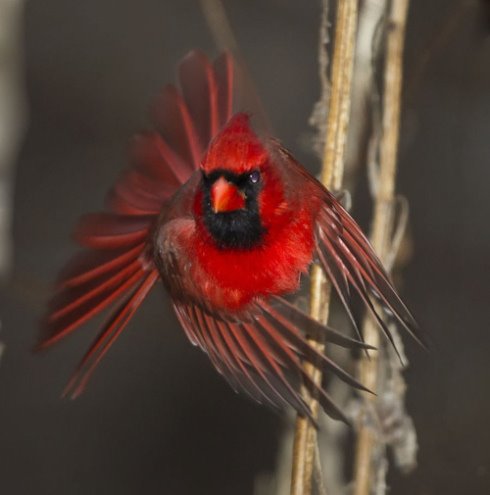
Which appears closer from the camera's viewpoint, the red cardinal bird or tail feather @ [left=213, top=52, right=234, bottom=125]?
the red cardinal bird

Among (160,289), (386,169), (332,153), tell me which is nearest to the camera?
(332,153)

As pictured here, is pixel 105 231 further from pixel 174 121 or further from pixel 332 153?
pixel 332 153

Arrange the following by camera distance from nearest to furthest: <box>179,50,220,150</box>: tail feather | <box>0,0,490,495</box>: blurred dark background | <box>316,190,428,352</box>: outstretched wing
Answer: <box>316,190,428,352</box>: outstretched wing < <box>179,50,220,150</box>: tail feather < <box>0,0,490,495</box>: blurred dark background

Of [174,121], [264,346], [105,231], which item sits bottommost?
[264,346]

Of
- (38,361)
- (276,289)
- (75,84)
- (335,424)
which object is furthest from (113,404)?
(276,289)

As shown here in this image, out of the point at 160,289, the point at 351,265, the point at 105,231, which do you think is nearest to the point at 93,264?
the point at 105,231

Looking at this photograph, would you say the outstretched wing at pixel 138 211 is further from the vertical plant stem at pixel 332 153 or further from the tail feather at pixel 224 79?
the vertical plant stem at pixel 332 153

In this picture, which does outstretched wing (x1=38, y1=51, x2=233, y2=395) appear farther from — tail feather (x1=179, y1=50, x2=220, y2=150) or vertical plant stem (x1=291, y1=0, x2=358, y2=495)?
vertical plant stem (x1=291, y1=0, x2=358, y2=495)

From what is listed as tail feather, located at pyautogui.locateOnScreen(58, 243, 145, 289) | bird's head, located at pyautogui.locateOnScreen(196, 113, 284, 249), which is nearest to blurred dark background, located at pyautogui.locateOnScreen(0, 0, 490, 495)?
tail feather, located at pyautogui.locateOnScreen(58, 243, 145, 289)
